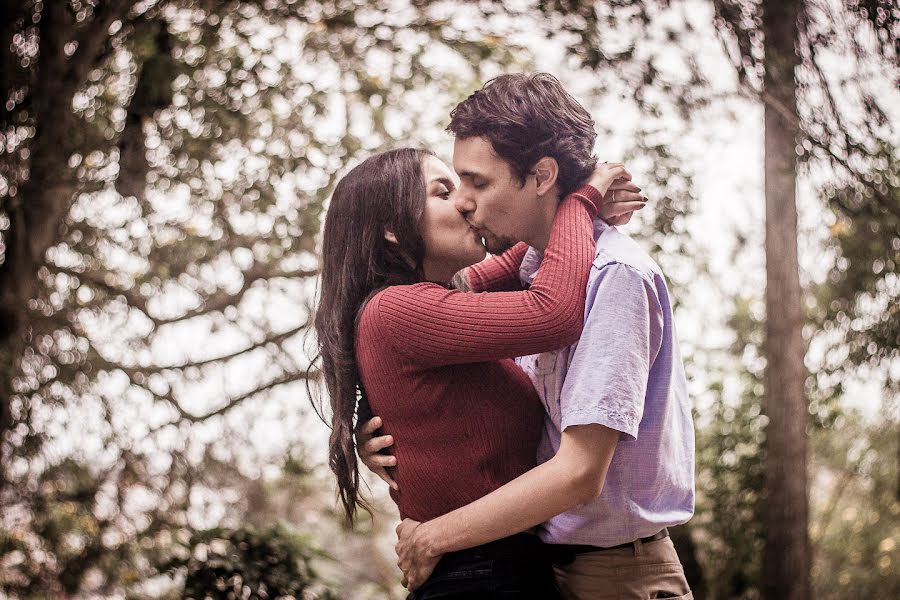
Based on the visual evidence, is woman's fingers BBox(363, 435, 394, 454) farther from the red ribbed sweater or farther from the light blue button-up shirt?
the light blue button-up shirt

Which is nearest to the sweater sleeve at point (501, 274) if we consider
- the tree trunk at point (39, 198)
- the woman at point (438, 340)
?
the woman at point (438, 340)

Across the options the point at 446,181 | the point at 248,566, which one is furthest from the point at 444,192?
the point at 248,566

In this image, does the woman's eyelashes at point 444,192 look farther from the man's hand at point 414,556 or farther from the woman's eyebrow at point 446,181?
the man's hand at point 414,556

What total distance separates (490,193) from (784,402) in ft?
Result: 9.54

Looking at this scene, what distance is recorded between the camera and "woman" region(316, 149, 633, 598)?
1.59 m

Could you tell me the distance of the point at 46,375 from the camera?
430 centimetres

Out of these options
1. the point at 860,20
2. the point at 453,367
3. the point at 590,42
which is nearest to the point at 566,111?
the point at 453,367

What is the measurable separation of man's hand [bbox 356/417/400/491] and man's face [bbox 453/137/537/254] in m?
0.47

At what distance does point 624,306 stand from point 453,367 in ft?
1.20

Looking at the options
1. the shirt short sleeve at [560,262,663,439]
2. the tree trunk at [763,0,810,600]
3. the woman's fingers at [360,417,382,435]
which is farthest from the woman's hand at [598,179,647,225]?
the tree trunk at [763,0,810,600]

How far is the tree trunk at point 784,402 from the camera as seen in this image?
13.5 ft

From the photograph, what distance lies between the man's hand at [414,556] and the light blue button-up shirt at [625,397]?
0.25 metres

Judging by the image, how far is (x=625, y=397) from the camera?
4.93ft

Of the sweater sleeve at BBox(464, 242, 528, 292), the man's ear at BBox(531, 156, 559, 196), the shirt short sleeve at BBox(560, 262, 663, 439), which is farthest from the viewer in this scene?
the sweater sleeve at BBox(464, 242, 528, 292)
